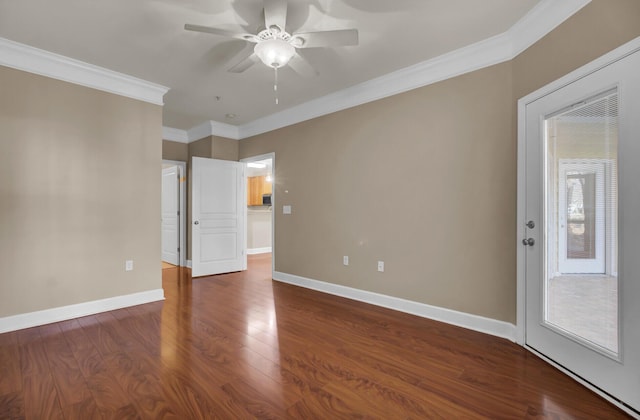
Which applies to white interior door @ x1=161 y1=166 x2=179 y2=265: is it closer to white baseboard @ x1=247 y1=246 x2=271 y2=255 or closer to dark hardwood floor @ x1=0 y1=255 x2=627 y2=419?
white baseboard @ x1=247 y1=246 x2=271 y2=255

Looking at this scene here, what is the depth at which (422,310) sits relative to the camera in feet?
10.4

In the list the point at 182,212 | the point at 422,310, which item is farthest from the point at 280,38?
the point at 182,212

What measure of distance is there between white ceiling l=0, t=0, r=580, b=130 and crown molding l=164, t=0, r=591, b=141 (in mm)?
72

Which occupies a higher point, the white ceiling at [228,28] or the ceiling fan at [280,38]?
the white ceiling at [228,28]

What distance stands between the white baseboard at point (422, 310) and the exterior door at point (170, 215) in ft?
10.2

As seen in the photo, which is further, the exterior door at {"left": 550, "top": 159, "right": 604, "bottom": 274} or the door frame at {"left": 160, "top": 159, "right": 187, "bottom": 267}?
the door frame at {"left": 160, "top": 159, "right": 187, "bottom": 267}

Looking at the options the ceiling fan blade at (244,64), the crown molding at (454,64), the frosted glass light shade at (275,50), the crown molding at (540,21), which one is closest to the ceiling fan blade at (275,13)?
the frosted glass light shade at (275,50)

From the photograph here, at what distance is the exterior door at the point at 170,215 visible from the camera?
6.09 meters

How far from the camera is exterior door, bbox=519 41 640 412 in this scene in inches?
65.9

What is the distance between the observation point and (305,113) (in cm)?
438

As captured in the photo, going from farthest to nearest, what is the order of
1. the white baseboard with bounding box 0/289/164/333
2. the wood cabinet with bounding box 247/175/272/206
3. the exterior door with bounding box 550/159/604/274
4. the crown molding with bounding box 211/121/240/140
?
the wood cabinet with bounding box 247/175/272/206 < the crown molding with bounding box 211/121/240/140 < the white baseboard with bounding box 0/289/164/333 < the exterior door with bounding box 550/159/604/274

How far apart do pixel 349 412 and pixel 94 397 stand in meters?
1.53

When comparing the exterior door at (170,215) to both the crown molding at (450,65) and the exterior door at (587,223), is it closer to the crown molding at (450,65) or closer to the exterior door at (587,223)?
the crown molding at (450,65)

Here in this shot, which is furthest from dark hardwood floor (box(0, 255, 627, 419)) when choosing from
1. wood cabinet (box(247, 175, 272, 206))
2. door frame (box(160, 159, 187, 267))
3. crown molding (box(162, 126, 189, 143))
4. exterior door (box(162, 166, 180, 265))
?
wood cabinet (box(247, 175, 272, 206))
